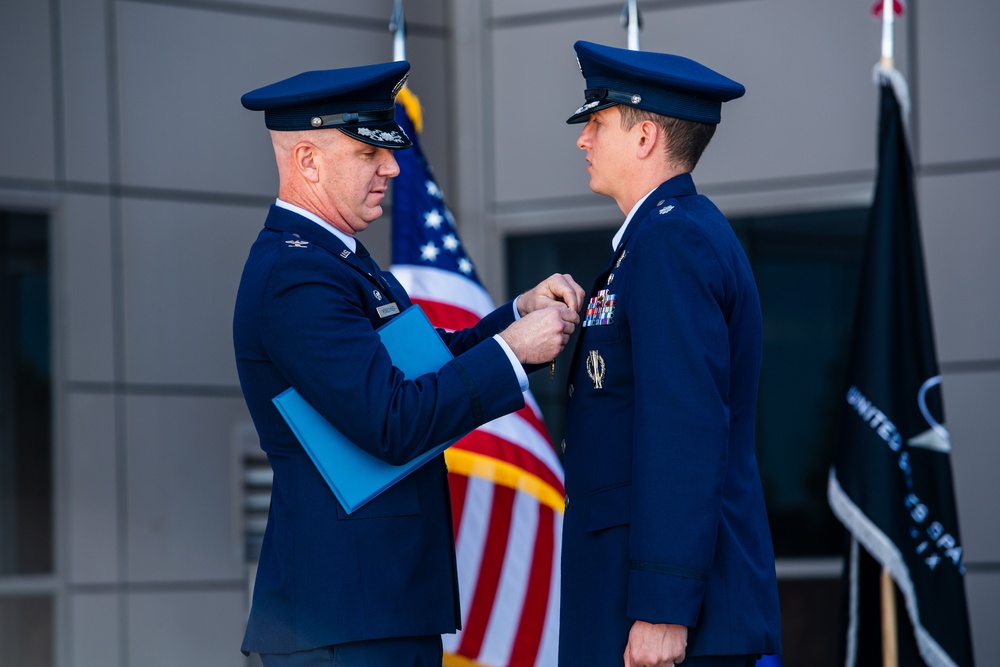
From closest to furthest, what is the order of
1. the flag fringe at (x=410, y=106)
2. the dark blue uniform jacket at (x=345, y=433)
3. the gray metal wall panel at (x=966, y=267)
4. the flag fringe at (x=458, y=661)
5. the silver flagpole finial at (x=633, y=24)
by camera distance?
the dark blue uniform jacket at (x=345, y=433), the silver flagpole finial at (x=633, y=24), the flag fringe at (x=458, y=661), the flag fringe at (x=410, y=106), the gray metal wall panel at (x=966, y=267)

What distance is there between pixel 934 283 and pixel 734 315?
8.16ft

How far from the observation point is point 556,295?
2568 millimetres

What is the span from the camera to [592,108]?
2.35 m

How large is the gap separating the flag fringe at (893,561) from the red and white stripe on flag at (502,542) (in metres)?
0.90

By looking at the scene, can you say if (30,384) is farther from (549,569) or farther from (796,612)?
(796,612)

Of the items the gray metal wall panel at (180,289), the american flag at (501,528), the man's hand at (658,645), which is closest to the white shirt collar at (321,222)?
the man's hand at (658,645)

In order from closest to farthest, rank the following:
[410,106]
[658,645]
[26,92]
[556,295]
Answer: [658,645]
[556,295]
[410,106]
[26,92]

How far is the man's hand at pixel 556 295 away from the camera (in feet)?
8.23

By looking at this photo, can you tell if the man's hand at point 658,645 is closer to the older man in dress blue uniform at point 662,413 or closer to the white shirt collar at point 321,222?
the older man in dress blue uniform at point 662,413

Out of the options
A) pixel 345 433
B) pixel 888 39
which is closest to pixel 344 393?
pixel 345 433

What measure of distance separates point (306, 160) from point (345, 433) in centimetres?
56

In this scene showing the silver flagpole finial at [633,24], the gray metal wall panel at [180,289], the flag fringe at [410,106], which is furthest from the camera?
the gray metal wall panel at [180,289]

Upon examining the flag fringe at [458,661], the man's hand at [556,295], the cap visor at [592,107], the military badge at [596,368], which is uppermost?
the cap visor at [592,107]

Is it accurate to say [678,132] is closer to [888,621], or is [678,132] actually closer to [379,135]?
[379,135]
